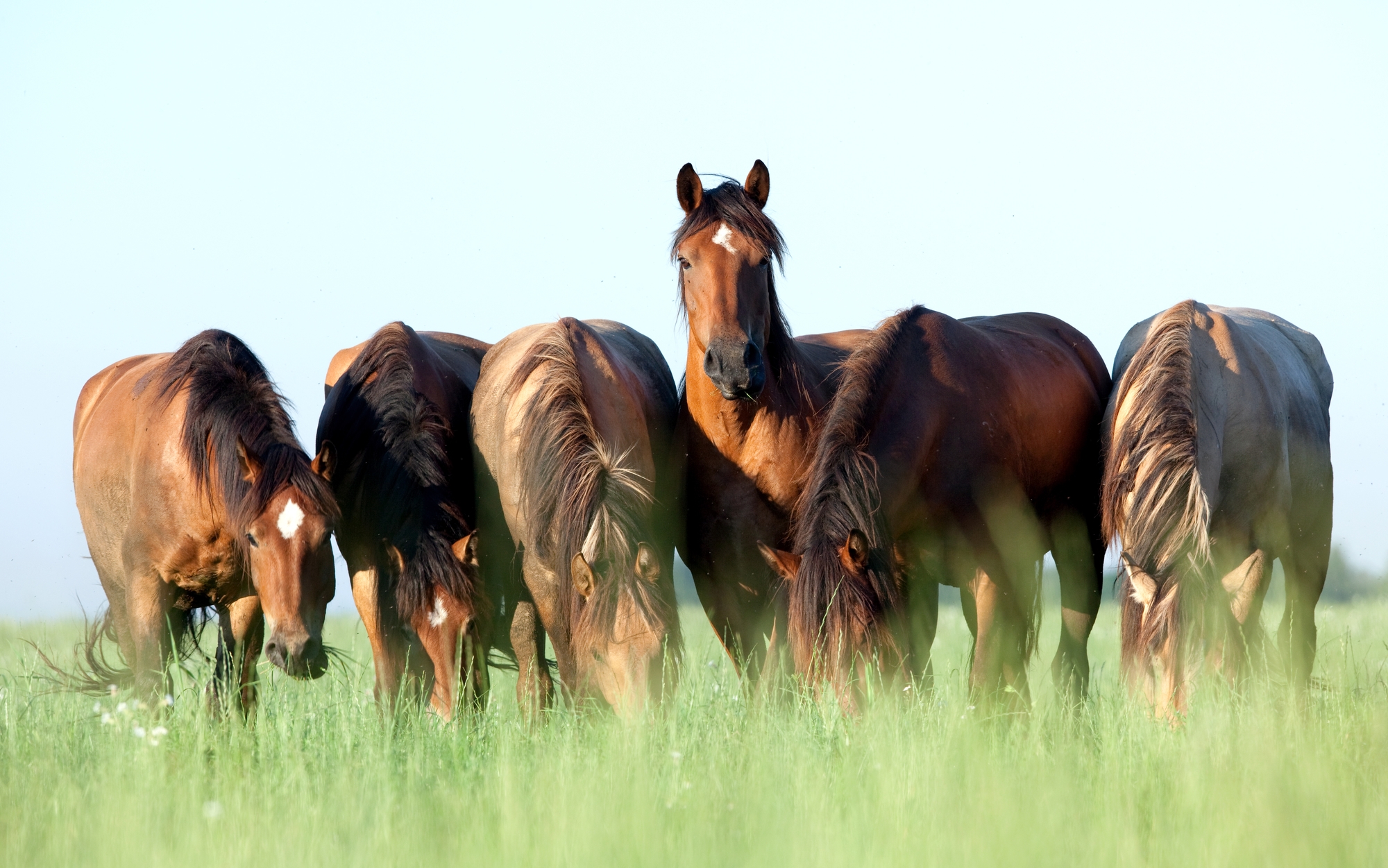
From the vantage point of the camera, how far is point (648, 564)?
4.70 m

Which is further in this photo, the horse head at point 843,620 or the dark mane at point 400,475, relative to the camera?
the dark mane at point 400,475

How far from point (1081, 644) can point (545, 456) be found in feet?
12.0

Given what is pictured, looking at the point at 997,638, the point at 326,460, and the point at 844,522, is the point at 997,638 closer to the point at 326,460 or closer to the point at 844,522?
the point at 844,522

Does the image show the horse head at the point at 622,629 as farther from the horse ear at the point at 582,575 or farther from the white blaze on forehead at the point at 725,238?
the white blaze on forehead at the point at 725,238

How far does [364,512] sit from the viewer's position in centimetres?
576

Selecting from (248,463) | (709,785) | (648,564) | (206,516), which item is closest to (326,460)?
(248,463)

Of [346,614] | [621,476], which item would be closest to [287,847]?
[621,476]

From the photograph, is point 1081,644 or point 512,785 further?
point 1081,644

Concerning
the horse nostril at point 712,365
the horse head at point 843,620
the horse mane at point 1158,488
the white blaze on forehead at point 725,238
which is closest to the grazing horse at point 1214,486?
the horse mane at point 1158,488

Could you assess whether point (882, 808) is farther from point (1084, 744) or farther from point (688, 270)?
point (688, 270)

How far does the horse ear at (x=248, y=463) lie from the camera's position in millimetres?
5129

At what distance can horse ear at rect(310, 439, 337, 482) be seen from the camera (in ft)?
17.2

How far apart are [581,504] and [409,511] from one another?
114 centimetres

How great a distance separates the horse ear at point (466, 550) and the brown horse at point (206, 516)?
0.59 meters
